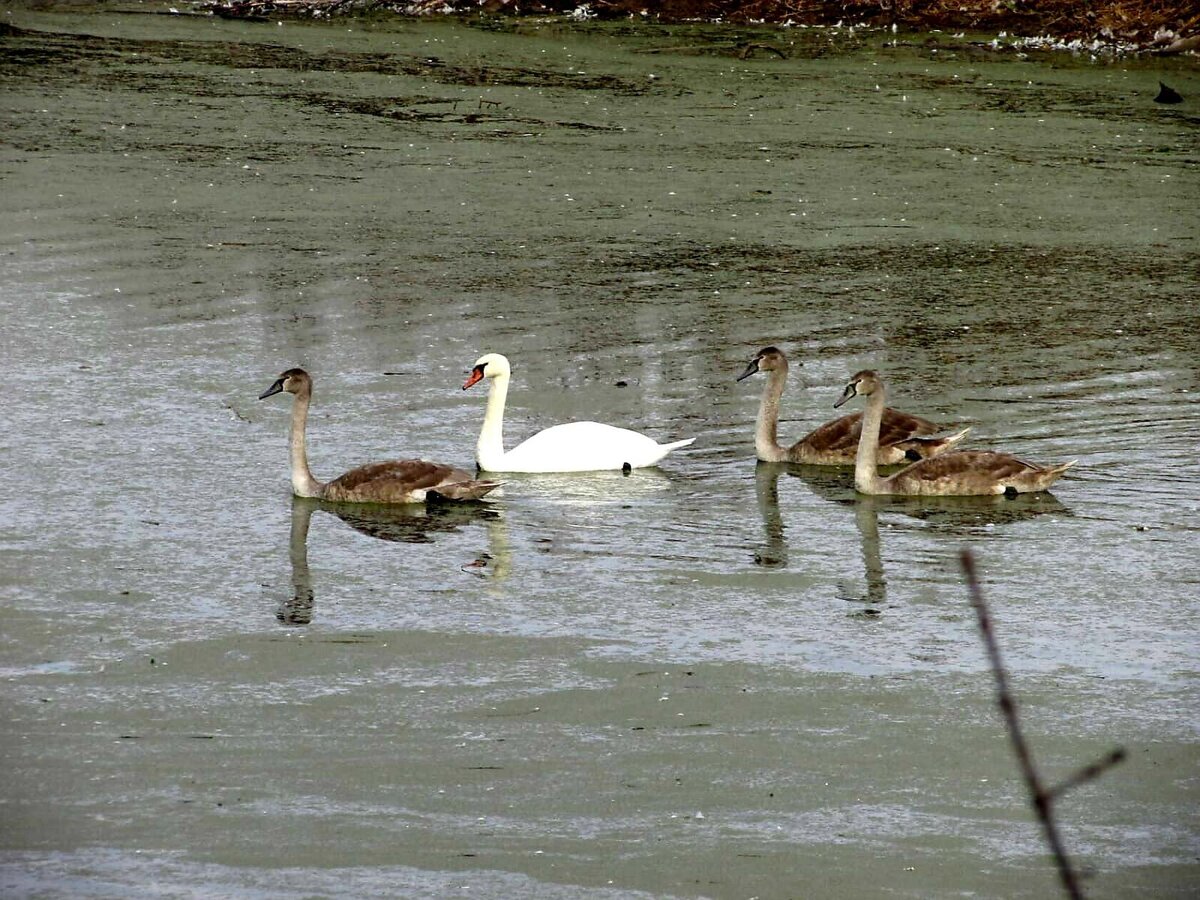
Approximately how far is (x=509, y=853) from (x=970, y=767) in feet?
4.13

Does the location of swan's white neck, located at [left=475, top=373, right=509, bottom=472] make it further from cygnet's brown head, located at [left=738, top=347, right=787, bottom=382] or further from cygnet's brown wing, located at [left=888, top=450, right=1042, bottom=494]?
cygnet's brown wing, located at [left=888, top=450, right=1042, bottom=494]

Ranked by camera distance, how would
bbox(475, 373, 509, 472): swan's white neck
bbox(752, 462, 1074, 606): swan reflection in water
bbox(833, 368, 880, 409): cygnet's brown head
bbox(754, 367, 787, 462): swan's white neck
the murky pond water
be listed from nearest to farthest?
the murky pond water → bbox(752, 462, 1074, 606): swan reflection in water → bbox(475, 373, 509, 472): swan's white neck → bbox(833, 368, 880, 409): cygnet's brown head → bbox(754, 367, 787, 462): swan's white neck

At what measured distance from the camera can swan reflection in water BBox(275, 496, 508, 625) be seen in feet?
23.3

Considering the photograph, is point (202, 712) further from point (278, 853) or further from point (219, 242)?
point (219, 242)

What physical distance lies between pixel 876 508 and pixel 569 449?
1174 mm

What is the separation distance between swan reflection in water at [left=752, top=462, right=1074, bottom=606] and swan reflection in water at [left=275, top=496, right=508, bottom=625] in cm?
97

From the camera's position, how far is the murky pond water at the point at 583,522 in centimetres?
481

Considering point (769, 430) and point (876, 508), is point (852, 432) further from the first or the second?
point (876, 508)

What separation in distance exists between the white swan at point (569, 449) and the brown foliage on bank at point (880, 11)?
14140 mm

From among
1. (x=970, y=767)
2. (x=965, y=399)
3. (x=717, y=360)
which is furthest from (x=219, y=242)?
(x=970, y=767)

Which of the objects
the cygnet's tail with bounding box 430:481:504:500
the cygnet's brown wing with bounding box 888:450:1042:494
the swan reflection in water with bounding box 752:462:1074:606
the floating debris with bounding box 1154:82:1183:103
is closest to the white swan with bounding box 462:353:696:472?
the cygnet's tail with bounding box 430:481:504:500

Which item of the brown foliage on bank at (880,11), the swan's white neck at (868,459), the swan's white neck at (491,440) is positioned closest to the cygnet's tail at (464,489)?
the swan's white neck at (491,440)

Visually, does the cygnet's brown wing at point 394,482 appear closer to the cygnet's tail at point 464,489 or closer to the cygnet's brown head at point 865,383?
the cygnet's tail at point 464,489

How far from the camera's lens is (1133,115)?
1697 centimetres
